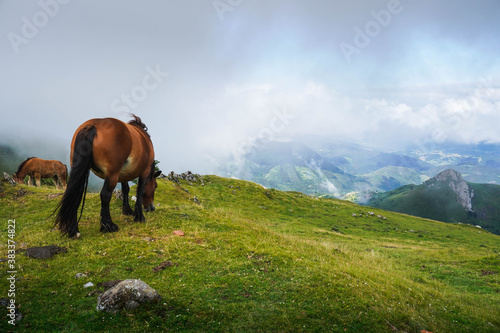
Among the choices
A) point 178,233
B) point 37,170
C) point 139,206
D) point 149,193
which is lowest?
point 178,233

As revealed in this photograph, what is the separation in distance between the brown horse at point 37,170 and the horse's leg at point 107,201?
27196mm

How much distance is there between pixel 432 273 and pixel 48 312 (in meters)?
22.2

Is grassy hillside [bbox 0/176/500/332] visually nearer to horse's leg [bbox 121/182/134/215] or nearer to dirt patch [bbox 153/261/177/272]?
dirt patch [bbox 153/261/177/272]

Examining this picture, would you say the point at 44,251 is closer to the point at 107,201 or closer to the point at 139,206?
the point at 107,201

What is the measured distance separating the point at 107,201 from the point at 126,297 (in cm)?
692

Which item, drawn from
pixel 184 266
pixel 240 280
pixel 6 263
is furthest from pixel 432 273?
pixel 6 263

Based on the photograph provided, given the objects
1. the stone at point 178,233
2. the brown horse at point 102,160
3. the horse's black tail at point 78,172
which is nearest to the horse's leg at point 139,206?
the brown horse at point 102,160

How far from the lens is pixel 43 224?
14.3m

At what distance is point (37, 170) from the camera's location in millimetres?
31938

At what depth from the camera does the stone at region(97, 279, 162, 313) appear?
638 cm

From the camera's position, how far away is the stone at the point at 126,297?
6379 mm

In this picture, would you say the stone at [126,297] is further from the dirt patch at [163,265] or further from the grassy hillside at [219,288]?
the dirt patch at [163,265]

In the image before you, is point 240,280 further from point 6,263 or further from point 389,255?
point 389,255

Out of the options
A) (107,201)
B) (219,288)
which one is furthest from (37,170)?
(219,288)
